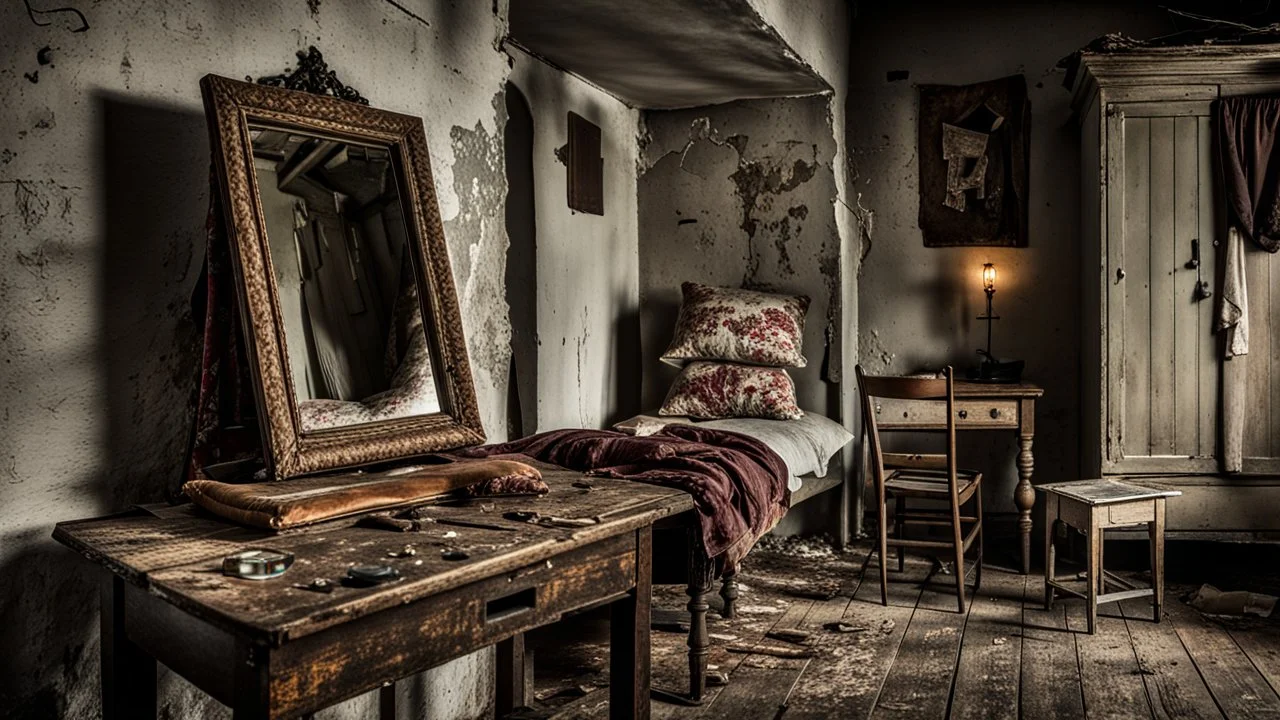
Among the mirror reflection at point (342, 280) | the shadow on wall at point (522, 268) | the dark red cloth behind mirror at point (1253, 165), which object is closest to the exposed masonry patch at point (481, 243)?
the mirror reflection at point (342, 280)

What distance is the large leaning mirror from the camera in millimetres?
2105

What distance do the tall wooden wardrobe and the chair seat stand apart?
2.61 feet

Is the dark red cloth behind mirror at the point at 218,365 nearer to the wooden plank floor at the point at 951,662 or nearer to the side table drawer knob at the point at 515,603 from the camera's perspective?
the side table drawer knob at the point at 515,603

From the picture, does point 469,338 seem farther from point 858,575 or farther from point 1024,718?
point 858,575

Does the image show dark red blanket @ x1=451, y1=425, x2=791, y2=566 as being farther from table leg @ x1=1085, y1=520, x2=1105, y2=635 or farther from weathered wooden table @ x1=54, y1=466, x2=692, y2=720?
table leg @ x1=1085, y1=520, x2=1105, y2=635

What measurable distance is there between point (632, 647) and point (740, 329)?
284 cm

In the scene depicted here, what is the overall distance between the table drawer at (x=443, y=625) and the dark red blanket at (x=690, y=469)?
2.39ft

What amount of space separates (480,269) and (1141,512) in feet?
9.01

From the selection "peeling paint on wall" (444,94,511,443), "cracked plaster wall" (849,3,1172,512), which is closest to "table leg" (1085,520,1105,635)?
"cracked plaster wall" (849,3,1172,512)

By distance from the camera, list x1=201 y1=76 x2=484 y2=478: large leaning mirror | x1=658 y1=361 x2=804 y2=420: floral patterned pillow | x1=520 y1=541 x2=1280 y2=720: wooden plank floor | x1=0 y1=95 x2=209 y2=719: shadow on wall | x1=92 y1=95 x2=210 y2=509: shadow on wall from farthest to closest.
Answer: x1=658 y1=361 x2=804 y2=420: floral patterned pillow < x1=520 y1=541 x2=1280 y2=720: wooden plank floor < x1=201 y1=76 x2=484 y2=478: large leaning mirror < x1=92 y1=95 x2=210 y2=509: shadow on wall < x1=0 y1=95 x2=209 y2=719: shadow on wall

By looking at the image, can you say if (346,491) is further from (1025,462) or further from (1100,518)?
(1025,462)

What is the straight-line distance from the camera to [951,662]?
3.46 m

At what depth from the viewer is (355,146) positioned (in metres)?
2.43

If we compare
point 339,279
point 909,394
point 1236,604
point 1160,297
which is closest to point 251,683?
point 339,279
